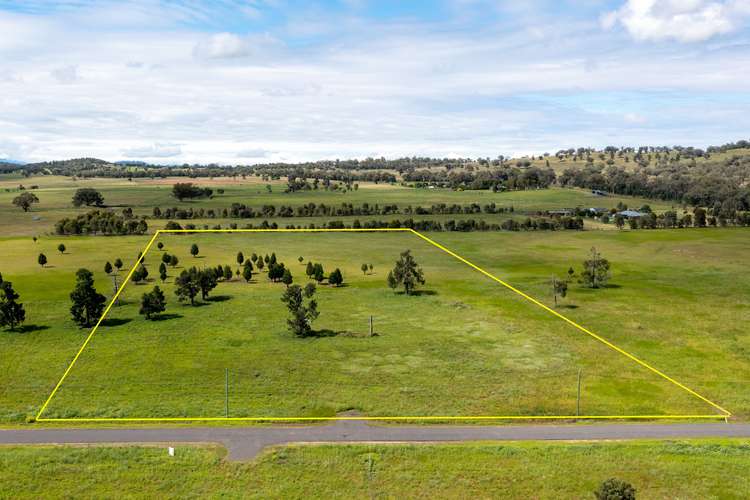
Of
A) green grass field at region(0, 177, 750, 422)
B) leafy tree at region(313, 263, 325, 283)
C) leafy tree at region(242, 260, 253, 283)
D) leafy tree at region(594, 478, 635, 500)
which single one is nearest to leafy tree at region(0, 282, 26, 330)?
green grass field at region(0, 177, 750, 422)

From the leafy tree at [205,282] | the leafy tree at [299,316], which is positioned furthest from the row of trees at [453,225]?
the leafy tree at [299,316]

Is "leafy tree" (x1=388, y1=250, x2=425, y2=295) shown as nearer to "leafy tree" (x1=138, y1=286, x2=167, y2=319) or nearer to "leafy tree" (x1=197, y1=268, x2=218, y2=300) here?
"leafy tree" (x1=197, y1=268, x2=218, y2=300)

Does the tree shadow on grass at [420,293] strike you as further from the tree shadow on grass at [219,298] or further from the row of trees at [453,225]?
the row of trees at [453,225]

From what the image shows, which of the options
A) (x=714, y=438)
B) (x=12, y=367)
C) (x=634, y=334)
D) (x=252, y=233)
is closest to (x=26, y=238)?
(x=252, y=233)

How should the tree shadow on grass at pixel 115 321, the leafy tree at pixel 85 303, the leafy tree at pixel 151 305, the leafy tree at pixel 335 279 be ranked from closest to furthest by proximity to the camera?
the leafy tree at pixel 85 303, the tree shadow on grass at pixel 115 321, the leafy tree at pixel 151 305, the leafy tree at pixel 335 279

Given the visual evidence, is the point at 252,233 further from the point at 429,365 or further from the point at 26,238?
the point at 429,365

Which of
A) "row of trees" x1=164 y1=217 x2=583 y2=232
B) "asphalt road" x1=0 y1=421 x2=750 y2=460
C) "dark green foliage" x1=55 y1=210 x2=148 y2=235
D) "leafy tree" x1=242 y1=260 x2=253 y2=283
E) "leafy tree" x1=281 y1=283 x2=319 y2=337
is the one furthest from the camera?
"row of trees" x1=164 y1=217 x2=583 y2=232

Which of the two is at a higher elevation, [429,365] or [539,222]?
[539,222]
